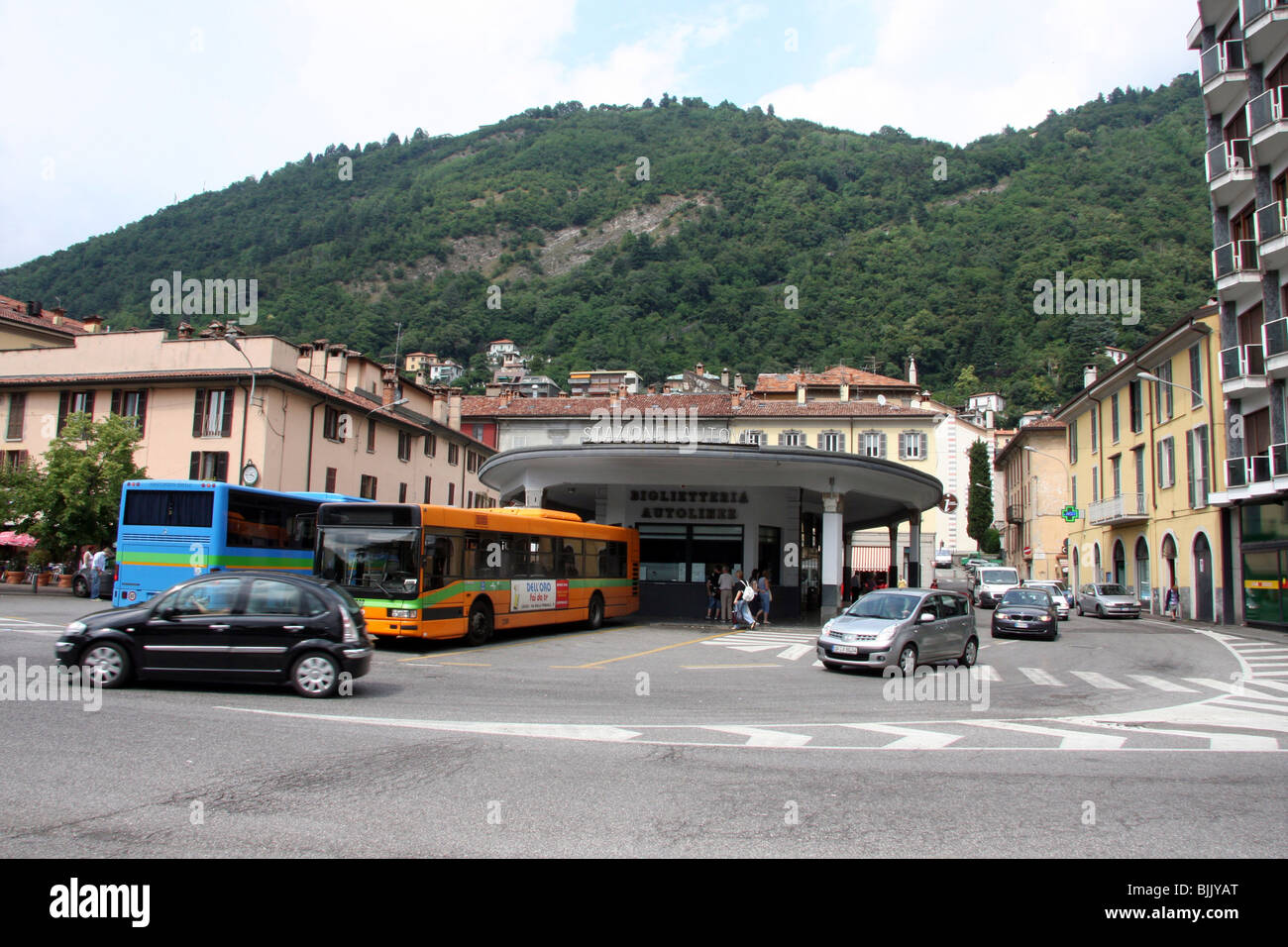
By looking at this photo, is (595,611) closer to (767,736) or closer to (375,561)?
(375,561)

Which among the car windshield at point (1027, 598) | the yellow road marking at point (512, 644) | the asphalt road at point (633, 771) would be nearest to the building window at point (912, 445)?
the car windshield at point (1027, 598)

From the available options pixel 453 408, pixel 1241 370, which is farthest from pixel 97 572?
pixel 1241 370

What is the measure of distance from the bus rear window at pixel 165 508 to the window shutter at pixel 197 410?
1870cm

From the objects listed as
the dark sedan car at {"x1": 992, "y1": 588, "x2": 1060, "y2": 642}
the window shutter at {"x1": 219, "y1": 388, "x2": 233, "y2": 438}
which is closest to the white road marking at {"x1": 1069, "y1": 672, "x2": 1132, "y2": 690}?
the dark sedan car at {"x1": 992, "y1": 588, "x2": 1060, "y2": 642}

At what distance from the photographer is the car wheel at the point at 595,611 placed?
80.7 feet

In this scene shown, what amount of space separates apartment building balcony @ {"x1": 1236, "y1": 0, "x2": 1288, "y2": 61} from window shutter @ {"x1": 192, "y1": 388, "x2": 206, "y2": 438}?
42.5 metres

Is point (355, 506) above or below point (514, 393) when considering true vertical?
below

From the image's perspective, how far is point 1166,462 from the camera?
1575 inches

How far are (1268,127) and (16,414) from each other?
5176 centimetres

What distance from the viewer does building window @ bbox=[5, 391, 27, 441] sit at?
135 feet

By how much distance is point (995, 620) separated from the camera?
2723 centimetres
